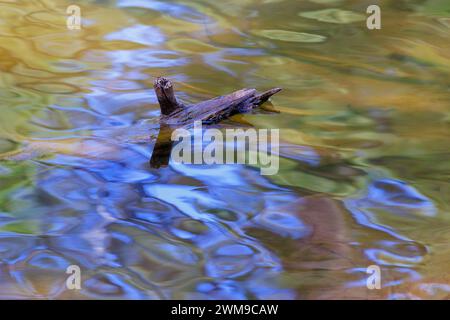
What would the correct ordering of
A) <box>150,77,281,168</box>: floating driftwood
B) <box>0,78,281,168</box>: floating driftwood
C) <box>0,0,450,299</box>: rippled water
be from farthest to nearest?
<box>150,77,281,168</box>: floating driftwood, <box>0,78,281,168</box>: floating driftwood, <box>0,0,450,299</box>: rippled water

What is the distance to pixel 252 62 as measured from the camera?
4039 mm

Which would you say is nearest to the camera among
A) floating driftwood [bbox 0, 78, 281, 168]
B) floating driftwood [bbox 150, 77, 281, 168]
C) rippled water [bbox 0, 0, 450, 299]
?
rippled water [bbox 0, 0, 450, 299]

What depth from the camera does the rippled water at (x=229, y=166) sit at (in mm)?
2346

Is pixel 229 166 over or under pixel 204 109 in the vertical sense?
under

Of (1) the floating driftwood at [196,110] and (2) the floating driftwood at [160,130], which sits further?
(1) the floating driftwood at [196,110]

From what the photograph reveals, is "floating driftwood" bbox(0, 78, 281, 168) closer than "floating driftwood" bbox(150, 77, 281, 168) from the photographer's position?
Yes

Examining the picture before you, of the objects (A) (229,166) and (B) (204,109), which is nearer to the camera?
(A) (229,166)

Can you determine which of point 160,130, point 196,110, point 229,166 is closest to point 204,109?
point 196,110

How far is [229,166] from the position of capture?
2961mm

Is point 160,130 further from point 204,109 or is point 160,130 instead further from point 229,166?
point 229,166

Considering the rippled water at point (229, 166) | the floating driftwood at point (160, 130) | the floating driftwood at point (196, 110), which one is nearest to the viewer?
the rippled water at point (229, 166)

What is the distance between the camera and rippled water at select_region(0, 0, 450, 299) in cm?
235

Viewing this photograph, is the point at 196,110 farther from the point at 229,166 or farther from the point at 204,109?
the point at 229,166

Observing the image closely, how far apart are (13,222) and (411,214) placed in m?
1.44
